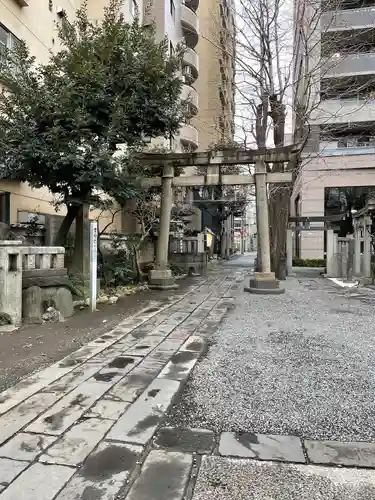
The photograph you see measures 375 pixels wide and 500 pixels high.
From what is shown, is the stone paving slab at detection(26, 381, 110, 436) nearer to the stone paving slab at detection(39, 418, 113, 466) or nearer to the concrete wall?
the stone paving slab at detection(39, 418, 113, 466)

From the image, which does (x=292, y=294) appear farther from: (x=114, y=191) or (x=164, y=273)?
(x=114, y=191)

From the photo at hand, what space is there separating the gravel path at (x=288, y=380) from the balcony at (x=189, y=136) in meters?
19.0

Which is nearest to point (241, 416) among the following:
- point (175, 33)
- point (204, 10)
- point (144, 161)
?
point (144, 161)

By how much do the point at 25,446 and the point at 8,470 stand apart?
1.01 ft

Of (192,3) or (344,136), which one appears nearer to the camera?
(344,136)

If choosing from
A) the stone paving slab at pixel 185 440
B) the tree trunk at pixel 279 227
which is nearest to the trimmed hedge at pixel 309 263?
the tree trunk at pixel 279 227

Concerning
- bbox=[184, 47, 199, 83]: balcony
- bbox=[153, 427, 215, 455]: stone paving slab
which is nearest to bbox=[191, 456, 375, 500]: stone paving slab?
bbox=[153, 427, 215, 455]: stone paving slab

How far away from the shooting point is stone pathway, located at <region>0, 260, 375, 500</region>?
2479mm

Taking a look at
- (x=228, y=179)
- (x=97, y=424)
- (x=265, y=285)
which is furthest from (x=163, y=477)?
(x=228, y=179)

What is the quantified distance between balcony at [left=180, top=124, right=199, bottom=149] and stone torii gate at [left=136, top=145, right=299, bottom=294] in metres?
12.3

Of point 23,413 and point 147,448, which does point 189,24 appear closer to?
point 23,413

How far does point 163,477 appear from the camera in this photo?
102 inches

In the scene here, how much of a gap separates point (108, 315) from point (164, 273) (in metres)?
5.13

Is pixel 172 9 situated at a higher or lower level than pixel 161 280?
higher
